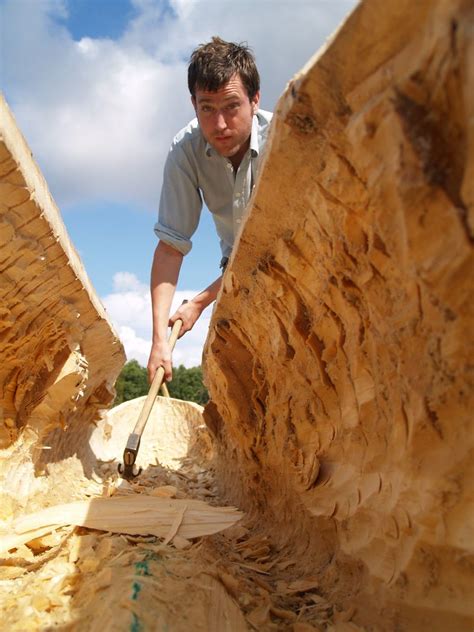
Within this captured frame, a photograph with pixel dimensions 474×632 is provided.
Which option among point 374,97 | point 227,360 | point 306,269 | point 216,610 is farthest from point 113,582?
point 374,97

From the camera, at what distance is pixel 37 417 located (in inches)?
124

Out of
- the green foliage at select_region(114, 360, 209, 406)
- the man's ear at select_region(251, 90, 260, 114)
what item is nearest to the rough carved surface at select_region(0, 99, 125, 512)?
the man's ear at select_region(251, 90, 260, 114)

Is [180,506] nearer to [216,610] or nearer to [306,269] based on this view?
[216,610]

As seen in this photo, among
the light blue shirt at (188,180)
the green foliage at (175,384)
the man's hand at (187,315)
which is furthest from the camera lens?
the green foliage at (175,384)

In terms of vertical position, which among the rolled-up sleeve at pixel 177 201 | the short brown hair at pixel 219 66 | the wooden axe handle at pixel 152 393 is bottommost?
the wooden axe handle at pixel 152 393

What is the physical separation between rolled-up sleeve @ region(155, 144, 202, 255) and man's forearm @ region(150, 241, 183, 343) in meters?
0.08

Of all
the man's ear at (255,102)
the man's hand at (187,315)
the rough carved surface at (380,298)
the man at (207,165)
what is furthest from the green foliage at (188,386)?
the rough carved surface at (380,298)

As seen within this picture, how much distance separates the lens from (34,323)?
2.79m

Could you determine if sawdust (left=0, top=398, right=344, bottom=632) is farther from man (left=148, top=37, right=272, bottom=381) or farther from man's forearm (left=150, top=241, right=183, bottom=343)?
man (left=148, top=37, right=272, bottom=381)

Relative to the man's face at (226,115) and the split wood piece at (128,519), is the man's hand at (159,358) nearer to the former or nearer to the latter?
the split wood piece at (128,519)

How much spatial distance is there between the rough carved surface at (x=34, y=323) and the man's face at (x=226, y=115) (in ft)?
4.00

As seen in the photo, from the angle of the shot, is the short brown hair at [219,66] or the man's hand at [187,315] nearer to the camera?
the short brown hair at [219,66]

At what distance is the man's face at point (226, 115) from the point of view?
3.20 m

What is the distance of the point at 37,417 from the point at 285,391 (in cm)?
173
